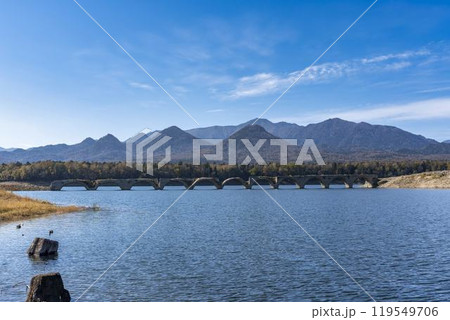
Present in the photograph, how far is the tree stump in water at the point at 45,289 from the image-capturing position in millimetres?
22191

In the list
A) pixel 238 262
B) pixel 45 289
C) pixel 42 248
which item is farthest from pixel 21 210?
pixel 45 289

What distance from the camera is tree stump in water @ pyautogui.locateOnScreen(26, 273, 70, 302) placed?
2219 centimetres

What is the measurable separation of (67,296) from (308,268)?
646 inches

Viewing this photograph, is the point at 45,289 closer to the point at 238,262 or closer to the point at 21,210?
the point at 238,262

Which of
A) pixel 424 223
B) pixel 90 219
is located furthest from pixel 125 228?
pixel 424 223

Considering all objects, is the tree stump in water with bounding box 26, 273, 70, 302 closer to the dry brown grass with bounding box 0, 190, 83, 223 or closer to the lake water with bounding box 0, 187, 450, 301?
the lake water with bounding box 0, 187, 450, 301

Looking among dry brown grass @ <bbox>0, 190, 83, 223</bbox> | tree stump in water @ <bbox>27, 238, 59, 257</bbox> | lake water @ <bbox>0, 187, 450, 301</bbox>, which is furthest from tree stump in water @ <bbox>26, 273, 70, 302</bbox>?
dry brown grass @ <bbox>0, 190, 83, 223</bbox>

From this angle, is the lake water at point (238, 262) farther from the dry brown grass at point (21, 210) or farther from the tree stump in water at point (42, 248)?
the dry brown grass at point (21, 210)

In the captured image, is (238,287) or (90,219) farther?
(90,219)

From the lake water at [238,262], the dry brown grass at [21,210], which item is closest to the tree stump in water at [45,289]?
the lake water at [238,262]

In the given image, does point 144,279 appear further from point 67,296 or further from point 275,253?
Answer: point 275,253

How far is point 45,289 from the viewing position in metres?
22.4
